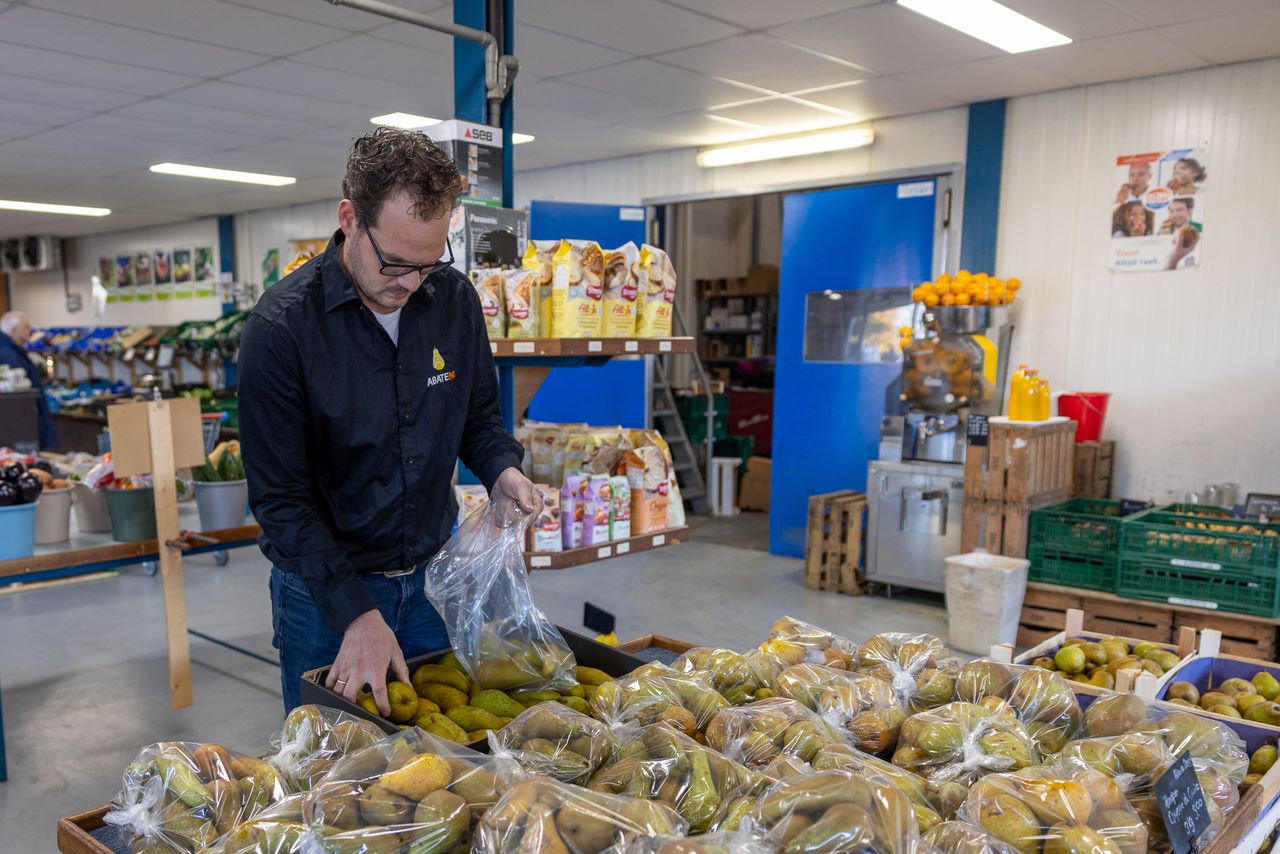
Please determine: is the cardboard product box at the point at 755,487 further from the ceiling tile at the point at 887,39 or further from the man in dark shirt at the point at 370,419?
the man in dark shirt at the point at 370,419

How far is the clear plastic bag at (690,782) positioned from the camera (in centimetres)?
121

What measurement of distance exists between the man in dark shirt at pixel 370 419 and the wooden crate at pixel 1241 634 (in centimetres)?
372

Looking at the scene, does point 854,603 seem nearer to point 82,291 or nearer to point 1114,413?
point 1114,413

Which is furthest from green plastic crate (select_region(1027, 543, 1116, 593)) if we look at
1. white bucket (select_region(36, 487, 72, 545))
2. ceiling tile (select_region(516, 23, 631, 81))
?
white bucket (select_region(36, 487, 72, 545))

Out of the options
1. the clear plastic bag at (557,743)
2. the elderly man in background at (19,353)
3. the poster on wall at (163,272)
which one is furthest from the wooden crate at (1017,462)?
the poster on wall at (163,272)

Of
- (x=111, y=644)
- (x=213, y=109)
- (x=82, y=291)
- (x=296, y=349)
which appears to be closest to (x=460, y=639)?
(x=296, y=349)

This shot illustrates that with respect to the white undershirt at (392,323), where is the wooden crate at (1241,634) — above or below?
below

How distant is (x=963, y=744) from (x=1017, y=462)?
12.4ft

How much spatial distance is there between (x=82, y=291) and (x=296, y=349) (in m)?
15.2

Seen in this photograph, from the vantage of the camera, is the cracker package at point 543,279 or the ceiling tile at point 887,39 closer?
the cracker package at point 543,279

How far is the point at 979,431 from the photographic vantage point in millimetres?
5047

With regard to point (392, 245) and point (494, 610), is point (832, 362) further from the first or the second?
point (392, 245)

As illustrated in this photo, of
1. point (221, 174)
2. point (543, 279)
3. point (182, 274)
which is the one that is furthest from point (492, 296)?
point (182, 274)

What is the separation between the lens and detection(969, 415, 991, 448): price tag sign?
16.5 feet
